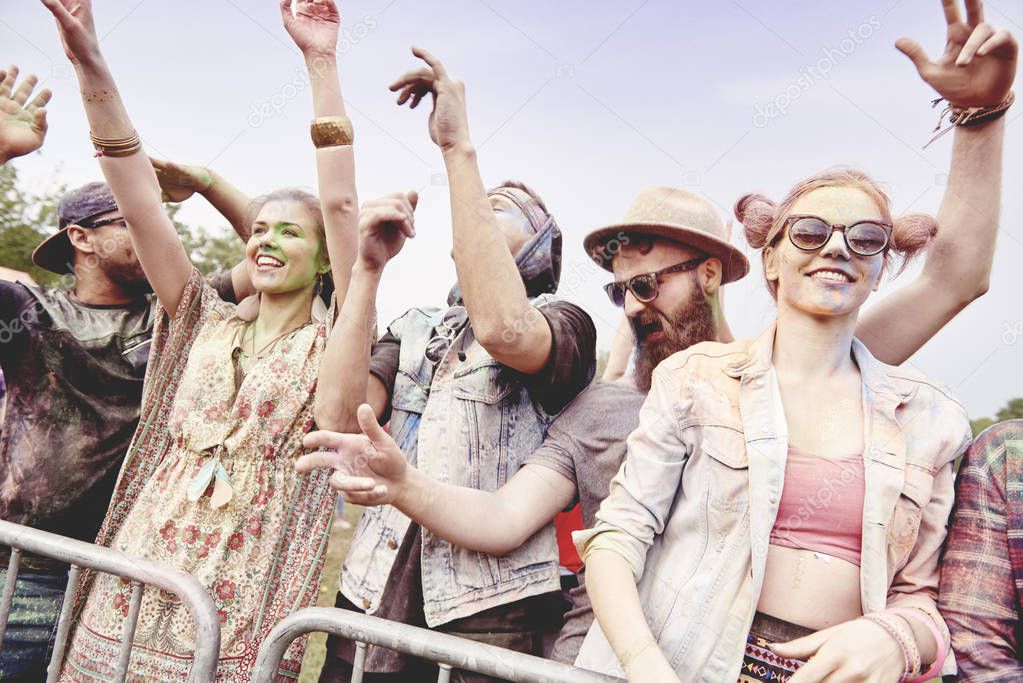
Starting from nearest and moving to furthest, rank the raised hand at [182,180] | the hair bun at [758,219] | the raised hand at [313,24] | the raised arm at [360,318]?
the hair bun at [758,219] < the raised arm at [360,318] < the raised hand at [313,24] < the raised hand at [182,180]

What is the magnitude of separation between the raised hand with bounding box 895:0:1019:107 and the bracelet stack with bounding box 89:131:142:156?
7.56 ft

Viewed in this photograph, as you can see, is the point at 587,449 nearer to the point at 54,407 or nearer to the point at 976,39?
the point at 976,39

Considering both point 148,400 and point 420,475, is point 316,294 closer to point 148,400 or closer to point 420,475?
point 148,400

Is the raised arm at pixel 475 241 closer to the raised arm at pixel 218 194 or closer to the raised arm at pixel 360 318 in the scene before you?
the raised arm at pixel 360 318

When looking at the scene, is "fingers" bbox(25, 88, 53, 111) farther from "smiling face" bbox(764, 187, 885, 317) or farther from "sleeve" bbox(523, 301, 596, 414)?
"smiling face" bbox(764, 187, 885, 317)

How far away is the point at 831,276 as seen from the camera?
178 cm

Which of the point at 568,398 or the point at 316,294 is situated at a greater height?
the point at 316,294

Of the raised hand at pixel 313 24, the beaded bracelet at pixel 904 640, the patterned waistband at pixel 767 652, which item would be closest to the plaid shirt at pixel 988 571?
the beaded bracelet at pixel 904 640

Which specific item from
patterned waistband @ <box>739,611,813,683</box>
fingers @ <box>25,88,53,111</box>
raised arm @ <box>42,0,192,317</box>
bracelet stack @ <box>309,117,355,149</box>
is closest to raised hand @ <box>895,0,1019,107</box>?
patterned waistband @ <box>739,611,813,683</box>

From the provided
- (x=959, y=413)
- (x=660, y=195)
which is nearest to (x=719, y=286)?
(x=660, y=195)

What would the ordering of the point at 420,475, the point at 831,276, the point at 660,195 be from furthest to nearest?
the point at 660,195 < the point at 420,475 < the point at 831,276

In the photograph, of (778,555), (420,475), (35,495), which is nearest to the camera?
(778,555)

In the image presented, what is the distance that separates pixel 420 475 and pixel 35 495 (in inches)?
62.3

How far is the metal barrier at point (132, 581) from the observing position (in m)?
1.87
